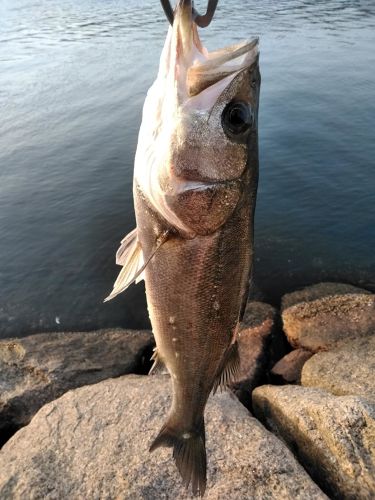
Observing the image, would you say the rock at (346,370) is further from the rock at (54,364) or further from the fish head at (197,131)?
the fish head at (197,131)

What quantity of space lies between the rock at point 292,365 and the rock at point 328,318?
0.15 m

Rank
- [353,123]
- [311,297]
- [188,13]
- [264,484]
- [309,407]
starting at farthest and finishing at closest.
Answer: [353,123], [311,297], [309,407], [264,484], [188,13]

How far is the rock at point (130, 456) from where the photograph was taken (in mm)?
4051

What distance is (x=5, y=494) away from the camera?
4.14 meters

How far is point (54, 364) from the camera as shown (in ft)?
22.0

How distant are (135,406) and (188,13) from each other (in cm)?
406

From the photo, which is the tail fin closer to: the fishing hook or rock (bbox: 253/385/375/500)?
rock (bbox: 253/385/375/500)

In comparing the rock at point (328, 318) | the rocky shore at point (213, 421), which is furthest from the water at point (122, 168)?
the rocky shore at point (213, 421)

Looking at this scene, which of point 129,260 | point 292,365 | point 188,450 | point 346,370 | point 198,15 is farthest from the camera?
point 292,365

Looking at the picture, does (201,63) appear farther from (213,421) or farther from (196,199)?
(213,421)

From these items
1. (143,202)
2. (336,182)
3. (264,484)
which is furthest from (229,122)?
(336,182)

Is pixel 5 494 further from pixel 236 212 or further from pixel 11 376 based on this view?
pixel 236 212

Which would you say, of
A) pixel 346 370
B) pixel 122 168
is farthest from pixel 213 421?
pixel 122 168

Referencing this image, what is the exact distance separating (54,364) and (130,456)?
271cm
